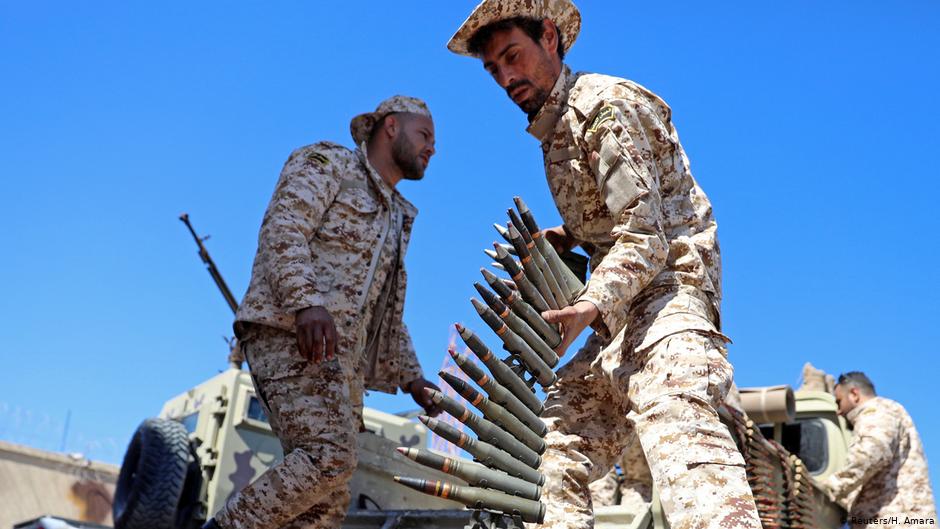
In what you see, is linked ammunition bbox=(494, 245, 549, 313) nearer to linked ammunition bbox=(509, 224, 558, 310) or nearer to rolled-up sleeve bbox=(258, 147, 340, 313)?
linked ammunition bbox=(509, 224, 558, 310)

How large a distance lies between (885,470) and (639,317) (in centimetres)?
535

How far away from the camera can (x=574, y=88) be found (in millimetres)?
3916

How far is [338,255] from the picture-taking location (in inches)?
189

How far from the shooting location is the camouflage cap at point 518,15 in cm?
397

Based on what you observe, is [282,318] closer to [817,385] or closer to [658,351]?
[658,351]

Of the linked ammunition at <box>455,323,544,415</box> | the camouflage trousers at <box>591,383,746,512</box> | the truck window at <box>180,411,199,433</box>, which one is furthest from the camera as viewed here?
the truck window at <box>180,411,199,433</box>

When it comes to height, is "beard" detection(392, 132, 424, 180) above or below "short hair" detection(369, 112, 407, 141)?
below

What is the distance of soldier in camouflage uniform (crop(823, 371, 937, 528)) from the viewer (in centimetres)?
765

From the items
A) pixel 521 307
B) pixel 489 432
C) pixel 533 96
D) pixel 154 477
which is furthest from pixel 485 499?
pixel 154 477

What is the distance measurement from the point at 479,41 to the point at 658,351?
151 cm

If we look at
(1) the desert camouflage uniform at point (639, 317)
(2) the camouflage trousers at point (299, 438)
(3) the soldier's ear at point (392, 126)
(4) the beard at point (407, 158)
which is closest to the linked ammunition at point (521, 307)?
(1) the desert camouflage uniform at point (639, 317)

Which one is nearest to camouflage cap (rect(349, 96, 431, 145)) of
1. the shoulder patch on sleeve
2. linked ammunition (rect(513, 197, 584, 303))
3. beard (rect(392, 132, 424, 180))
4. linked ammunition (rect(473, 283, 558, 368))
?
beard (rect(392, 132, 424, 180))

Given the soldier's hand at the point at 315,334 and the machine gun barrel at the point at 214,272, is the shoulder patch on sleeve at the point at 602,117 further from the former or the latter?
the machine gun barrel at the point at 214,272

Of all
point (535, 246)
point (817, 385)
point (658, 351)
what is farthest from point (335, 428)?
point (817, 385)
